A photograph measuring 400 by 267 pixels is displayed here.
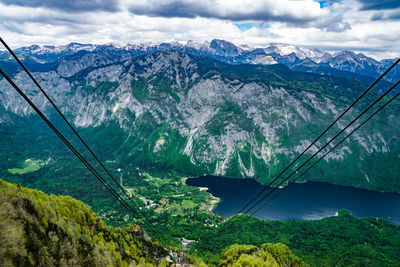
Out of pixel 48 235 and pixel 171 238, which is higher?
pixel 48 235

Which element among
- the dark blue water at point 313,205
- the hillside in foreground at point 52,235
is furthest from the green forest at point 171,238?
the dark blue water at point 313,205

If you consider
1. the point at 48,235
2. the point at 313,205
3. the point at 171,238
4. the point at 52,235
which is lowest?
the point at 313,205

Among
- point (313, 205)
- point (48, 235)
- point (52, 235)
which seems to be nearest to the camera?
point (48, 235)

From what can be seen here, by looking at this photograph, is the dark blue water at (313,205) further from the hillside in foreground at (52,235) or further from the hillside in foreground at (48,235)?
the hillside in foreground at (48,235)

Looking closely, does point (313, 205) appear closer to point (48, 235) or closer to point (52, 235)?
point (52, 235)

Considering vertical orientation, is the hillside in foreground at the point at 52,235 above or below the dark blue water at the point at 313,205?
above

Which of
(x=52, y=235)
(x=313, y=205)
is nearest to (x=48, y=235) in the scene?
(x=52, y=235)

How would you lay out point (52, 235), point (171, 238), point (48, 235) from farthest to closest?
point (171, 238), point (52, 235), point (48, 235)

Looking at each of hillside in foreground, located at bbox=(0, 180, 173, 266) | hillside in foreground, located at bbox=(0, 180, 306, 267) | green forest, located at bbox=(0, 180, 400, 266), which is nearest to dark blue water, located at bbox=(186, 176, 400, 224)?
green forest, located at bbox=(0, 180, 400, 266)

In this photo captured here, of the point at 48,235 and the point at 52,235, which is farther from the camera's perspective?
the point at 52,235

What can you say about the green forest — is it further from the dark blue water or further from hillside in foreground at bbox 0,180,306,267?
the dark blue water

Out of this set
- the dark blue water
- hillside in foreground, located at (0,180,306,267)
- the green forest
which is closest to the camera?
hillside in foreground, located at (0,180,306,267)

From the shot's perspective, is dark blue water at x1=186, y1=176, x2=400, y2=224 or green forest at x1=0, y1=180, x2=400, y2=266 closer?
green forest at x1=0, y1=180, x2=400, y2=266
